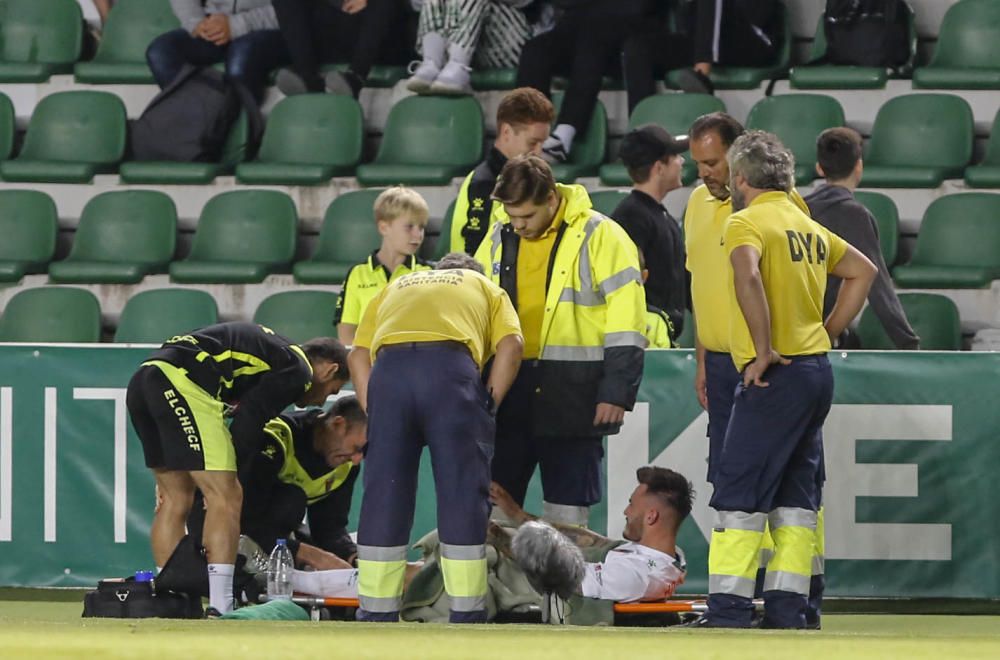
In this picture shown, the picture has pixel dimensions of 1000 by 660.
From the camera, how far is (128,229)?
34.3ft

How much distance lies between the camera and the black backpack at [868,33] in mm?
9938

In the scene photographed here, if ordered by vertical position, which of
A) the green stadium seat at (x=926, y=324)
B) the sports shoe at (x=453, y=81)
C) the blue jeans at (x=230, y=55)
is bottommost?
the green stadium seat at (x=926, y=324)

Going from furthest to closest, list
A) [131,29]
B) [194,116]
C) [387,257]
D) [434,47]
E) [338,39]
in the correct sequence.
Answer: [131,29]
[338,39]
[194,116]
[434,47]
[387,257]

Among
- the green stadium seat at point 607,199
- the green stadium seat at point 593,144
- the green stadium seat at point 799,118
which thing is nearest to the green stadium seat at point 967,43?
the green stadium seat at point 799,118

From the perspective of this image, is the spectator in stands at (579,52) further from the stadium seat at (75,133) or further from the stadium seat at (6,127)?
the stadium seat at (6,127)

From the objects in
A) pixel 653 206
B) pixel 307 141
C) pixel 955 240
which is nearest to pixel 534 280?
pixel 653 206

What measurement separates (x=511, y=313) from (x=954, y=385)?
2.27 m

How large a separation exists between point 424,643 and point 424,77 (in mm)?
6751

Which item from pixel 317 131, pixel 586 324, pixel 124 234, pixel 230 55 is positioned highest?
pixel 230 55

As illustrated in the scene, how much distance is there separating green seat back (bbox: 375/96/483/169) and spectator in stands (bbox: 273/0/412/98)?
386 mm

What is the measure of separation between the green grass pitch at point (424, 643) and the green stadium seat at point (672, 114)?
5071mm

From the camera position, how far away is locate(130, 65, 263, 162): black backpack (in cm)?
1068

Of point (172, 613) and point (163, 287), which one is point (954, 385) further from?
point (163, 287)

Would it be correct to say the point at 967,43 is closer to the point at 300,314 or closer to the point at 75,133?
the point at 300,314
